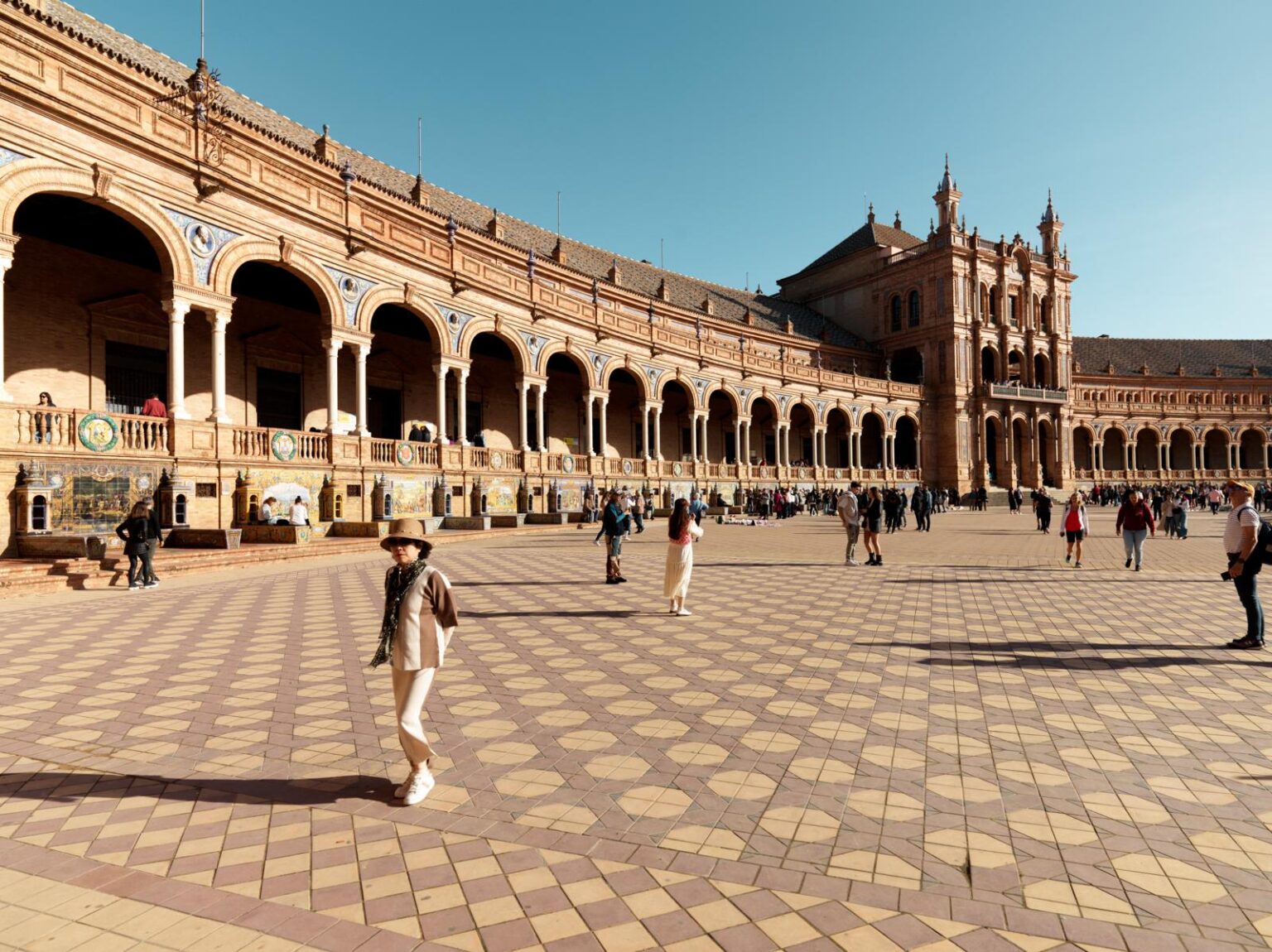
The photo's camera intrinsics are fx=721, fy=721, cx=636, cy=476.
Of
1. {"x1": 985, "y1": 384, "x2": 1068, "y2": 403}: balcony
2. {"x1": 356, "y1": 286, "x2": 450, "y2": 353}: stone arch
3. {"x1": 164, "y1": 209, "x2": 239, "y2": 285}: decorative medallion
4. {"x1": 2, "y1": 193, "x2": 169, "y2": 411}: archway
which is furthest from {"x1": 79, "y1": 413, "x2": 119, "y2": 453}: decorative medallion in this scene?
{"x1": 985, "y1": 384, "x2": 1068, "y2": 403}: balcony

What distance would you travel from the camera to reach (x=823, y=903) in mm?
2717

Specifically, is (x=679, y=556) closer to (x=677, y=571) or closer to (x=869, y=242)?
(x=677, y=571)

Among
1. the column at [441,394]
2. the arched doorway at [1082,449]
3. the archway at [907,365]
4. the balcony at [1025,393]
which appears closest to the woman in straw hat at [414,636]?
the column at [441,394]

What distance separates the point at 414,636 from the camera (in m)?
3.69

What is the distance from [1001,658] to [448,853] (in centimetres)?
521

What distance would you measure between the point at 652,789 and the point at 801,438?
4532 cm

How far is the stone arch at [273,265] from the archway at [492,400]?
818cm

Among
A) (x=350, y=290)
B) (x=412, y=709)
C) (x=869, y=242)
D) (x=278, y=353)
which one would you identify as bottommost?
(x=412, y=709)

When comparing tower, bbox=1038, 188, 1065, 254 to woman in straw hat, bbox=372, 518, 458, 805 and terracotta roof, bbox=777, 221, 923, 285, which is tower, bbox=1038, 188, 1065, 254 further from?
woman in straw hat, bbox=372, 518, 458, 805

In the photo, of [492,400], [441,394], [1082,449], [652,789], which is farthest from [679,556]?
[1082,449]

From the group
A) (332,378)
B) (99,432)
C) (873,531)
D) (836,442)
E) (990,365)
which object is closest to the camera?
(99,432)

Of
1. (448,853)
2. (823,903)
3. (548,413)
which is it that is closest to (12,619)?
(448,853)

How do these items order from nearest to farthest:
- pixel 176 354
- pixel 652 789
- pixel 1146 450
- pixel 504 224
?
pixel 652 789, pixel 176 354, pixel 504 224, pixel 1146 450

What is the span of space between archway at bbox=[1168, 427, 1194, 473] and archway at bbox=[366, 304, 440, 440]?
65046 millimetres
